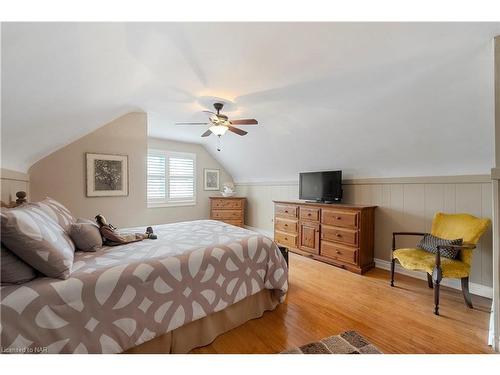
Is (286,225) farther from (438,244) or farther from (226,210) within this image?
(438,244)

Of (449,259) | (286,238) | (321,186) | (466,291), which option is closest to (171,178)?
(286,238)

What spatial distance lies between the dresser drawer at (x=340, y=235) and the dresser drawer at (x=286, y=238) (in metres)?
0.63

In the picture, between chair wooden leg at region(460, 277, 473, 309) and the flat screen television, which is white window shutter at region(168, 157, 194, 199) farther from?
chair wooden leg at region(460, 277, 473, 309)

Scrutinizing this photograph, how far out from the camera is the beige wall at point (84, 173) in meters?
2.91

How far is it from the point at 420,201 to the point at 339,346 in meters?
2.41

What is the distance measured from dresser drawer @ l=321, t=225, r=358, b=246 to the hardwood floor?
0.59m

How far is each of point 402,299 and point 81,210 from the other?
4273 millimetres

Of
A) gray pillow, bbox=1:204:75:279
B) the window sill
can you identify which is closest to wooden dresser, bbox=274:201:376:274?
the window sill

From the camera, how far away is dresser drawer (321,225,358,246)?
329cm

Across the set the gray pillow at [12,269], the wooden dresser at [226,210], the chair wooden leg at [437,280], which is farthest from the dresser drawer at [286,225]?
the gray pillow at [12,269]

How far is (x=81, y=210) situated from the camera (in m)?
3.09

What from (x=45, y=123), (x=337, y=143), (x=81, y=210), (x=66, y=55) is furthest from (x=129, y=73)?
(x=337, y=143)

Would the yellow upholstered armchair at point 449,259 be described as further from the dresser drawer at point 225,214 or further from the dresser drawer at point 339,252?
the dresser drawer at point 225,214
